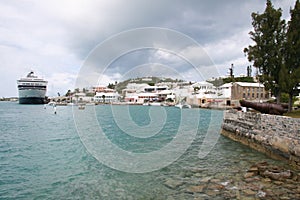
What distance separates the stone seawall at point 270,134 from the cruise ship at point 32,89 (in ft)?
327

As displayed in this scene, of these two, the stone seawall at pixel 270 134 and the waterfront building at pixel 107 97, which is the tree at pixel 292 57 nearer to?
the stone seawall at pixel 270 134

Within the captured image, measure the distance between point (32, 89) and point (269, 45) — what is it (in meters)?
102

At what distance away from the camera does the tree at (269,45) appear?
19.4m

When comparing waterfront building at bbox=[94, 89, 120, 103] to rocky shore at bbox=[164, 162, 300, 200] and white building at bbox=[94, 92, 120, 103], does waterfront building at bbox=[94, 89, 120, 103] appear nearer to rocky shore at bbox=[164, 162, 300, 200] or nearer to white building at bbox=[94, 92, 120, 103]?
white building at bbox=[94, 92, 120, 103]

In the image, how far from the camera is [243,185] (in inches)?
306

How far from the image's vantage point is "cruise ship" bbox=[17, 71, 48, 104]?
314 ft

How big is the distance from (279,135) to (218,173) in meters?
4.78

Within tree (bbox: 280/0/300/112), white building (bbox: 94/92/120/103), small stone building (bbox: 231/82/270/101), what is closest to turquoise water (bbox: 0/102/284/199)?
tree (bbox: 280/0/300/112)

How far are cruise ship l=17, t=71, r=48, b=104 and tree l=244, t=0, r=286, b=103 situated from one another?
99.4m

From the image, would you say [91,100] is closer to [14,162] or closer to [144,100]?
[144,100]

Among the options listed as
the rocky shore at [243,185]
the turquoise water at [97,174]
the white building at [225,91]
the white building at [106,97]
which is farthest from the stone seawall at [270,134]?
the white building at [106,97]

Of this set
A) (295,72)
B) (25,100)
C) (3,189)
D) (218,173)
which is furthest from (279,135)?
(25,100)

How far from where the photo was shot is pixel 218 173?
9.18 metres

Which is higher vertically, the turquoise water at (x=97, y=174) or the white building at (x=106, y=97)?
the white building at (x=106, y=97)
